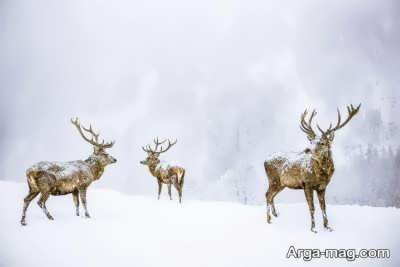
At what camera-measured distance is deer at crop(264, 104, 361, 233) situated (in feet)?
29.6

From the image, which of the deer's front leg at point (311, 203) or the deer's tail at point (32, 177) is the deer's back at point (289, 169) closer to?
the deer's front leg at point (311, 203)

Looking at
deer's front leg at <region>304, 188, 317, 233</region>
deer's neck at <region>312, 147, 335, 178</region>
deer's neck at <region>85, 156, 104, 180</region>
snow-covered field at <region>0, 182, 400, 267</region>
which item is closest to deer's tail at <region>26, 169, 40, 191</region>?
snow-covered field at <region>0, 182, 400, 267</region>

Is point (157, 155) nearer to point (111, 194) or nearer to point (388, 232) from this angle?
point (111, 194)

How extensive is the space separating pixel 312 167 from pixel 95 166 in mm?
6240

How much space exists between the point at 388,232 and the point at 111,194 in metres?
10.8

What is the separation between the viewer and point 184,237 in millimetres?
8969

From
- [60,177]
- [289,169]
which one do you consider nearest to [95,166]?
[60,177]

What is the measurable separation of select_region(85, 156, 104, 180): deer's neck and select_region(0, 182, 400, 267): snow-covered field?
1172mm

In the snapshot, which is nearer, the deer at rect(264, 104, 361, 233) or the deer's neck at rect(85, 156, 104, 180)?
the deer at rect(264, 104, 361, 233)

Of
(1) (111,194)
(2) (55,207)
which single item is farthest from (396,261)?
(1) (111,194)

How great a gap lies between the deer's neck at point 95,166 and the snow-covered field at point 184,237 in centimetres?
117

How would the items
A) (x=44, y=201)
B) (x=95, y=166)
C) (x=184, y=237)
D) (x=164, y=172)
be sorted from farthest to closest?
(x=164, y=172)
(x=95, y=166)
(x=44, y=201)
(x=184, y=237)

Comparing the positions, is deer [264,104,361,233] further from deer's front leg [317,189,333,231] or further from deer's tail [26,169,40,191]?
deer's tail [26,169,40,191]

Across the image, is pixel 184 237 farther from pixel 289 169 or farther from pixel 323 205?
pixel 323 205
